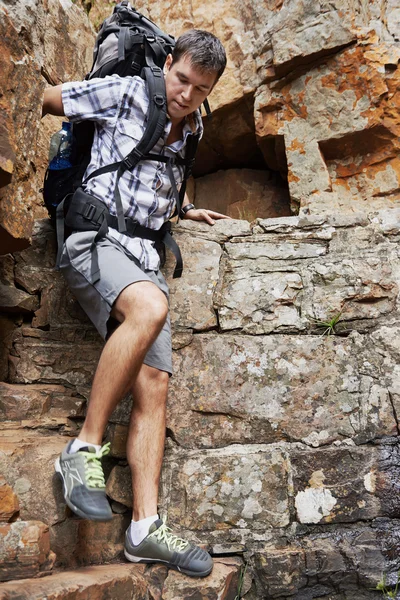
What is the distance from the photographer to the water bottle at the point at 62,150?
307cm

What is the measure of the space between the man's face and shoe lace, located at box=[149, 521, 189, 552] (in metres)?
2.04

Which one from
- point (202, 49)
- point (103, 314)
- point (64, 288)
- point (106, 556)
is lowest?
point (106, 556)

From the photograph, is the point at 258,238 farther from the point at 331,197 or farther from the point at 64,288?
the point at 64,288

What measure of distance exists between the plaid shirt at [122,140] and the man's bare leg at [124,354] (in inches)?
18.0

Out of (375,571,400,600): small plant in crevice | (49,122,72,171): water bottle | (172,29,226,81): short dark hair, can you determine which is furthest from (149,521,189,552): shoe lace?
(172,29,226,81): short dark hair

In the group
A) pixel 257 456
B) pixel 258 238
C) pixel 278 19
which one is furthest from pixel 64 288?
pixel 278 19

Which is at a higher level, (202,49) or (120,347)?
(202,49)

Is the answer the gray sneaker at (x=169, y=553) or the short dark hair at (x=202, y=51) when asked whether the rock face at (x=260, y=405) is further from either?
the short dark hair at (x=202, y=51)

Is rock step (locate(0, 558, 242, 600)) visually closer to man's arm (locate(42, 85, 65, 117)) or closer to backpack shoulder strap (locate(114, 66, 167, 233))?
backpack shoulder strap (locate(114, 66, 167, 233))

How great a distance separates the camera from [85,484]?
2213 millimetres

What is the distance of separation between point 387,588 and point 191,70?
2.62 m

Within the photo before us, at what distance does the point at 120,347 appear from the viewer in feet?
7.89

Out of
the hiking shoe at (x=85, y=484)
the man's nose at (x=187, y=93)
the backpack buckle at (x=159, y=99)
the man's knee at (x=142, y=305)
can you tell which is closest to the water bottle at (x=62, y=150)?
the backpack buckle at (x=159, y=99)

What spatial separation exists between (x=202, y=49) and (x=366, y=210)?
1.62 metres
